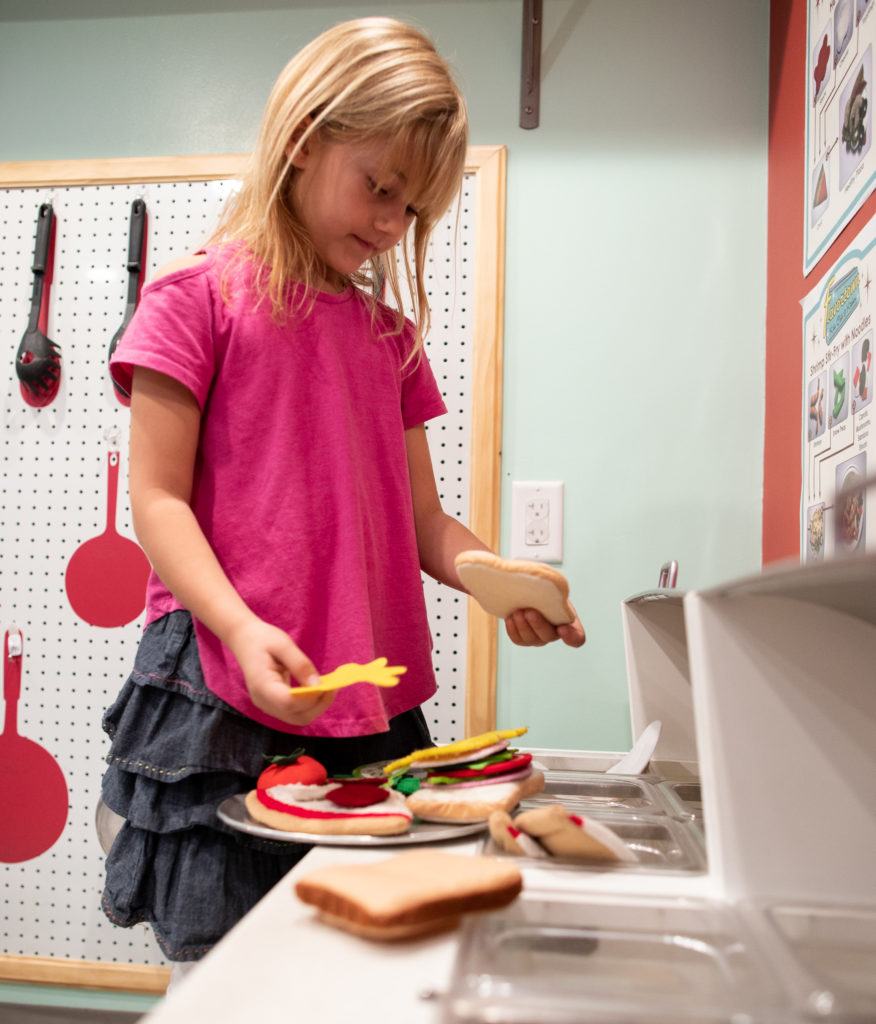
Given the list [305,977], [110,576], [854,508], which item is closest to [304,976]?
[305,977]

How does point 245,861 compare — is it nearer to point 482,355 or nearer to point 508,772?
point 508,772

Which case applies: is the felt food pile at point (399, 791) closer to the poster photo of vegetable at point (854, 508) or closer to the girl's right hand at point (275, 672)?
the girl's right hand at point (275, 672)

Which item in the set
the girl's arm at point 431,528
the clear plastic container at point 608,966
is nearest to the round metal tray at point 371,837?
the clear plastic container at point 608,966

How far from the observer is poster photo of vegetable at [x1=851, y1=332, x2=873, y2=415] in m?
0.92

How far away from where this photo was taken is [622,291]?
141cm

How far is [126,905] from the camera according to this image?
714 millimetres

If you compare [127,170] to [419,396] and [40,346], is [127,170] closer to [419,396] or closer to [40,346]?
[40,346]

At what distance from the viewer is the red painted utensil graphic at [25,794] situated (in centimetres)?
142

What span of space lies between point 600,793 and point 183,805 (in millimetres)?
346

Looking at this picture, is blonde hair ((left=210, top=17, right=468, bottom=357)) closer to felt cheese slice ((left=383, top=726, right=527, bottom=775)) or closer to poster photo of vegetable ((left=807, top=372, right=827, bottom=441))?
felt cheese slice ((left=383, top=726, right=527, bottom=775))

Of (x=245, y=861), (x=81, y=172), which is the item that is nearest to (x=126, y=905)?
(x=245, y=861)

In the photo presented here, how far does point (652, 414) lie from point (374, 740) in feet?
2.51

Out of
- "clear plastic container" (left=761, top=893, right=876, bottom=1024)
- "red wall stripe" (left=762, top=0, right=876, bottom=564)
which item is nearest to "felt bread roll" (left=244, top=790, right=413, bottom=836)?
"clear plastic container" (left=761, top=893, right=876, bottom=1024)

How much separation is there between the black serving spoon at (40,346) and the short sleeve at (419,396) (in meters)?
0.77
